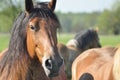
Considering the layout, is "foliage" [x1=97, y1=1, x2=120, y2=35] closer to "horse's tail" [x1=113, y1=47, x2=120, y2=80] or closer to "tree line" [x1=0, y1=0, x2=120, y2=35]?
"tree line" [x1=0, y1=0, x2=120, y2=35]

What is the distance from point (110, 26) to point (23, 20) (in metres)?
64.2

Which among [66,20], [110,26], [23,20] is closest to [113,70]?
[23,20]

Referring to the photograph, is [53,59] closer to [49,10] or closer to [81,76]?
[49,10]

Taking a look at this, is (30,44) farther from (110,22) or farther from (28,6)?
(110,22)

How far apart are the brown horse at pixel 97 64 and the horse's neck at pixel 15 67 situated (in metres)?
1.24

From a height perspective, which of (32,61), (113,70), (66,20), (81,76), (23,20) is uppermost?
(23,20)

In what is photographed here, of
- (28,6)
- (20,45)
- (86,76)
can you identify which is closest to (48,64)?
(20,45)

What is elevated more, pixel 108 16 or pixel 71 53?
pixel 71 53

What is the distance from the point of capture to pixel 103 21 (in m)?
70.6

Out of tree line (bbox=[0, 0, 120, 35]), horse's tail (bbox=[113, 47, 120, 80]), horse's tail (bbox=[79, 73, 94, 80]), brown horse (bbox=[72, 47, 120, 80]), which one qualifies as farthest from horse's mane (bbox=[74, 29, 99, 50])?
tree line (bbox=[0, 0, 120, 35])

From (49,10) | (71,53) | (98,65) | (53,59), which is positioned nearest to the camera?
(53,59)

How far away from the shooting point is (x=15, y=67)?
4145 mm

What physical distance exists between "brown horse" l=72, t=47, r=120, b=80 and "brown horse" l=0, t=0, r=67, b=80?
1141mm

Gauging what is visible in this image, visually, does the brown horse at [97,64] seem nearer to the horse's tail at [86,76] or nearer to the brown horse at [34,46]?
the horse's tail at [86,76]
